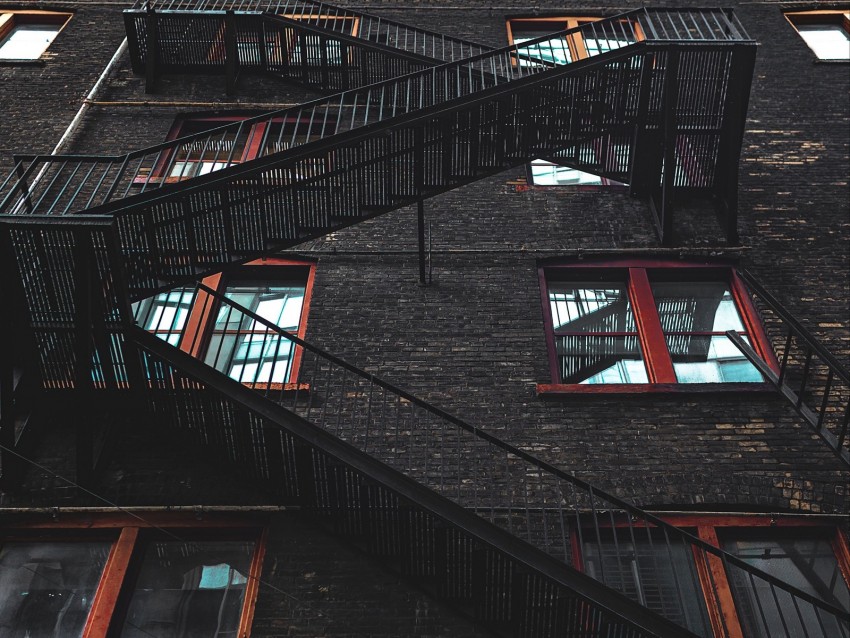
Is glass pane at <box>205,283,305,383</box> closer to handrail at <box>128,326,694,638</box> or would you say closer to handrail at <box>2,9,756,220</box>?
handrail at <box>128,326,694,638</box>

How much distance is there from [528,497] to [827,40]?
10952 mm

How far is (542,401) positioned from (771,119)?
21.3ft

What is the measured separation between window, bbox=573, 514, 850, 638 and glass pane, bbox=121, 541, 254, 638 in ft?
9.71

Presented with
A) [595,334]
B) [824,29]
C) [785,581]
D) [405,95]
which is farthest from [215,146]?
[824,29]

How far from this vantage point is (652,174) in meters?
10.8

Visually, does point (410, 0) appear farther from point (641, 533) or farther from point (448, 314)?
point (641, 533)

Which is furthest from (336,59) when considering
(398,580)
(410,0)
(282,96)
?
(398,580)

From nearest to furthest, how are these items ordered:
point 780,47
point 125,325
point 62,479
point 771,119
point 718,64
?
point 125,325, point 62,479, point 718,64, point 771,119, point 780,47

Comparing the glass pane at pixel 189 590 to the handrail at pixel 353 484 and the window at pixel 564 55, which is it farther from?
the window at pixel 564 55

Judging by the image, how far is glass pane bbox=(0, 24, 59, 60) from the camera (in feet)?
46.3

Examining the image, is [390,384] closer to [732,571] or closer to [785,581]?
[732,571]

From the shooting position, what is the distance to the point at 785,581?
7430mm

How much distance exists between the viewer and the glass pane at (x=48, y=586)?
698 cm

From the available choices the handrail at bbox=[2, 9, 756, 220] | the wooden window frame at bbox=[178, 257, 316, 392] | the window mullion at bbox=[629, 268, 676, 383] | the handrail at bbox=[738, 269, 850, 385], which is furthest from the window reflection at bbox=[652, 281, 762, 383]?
the wooden window frame at bbox=[178, 257, 316, 392]
